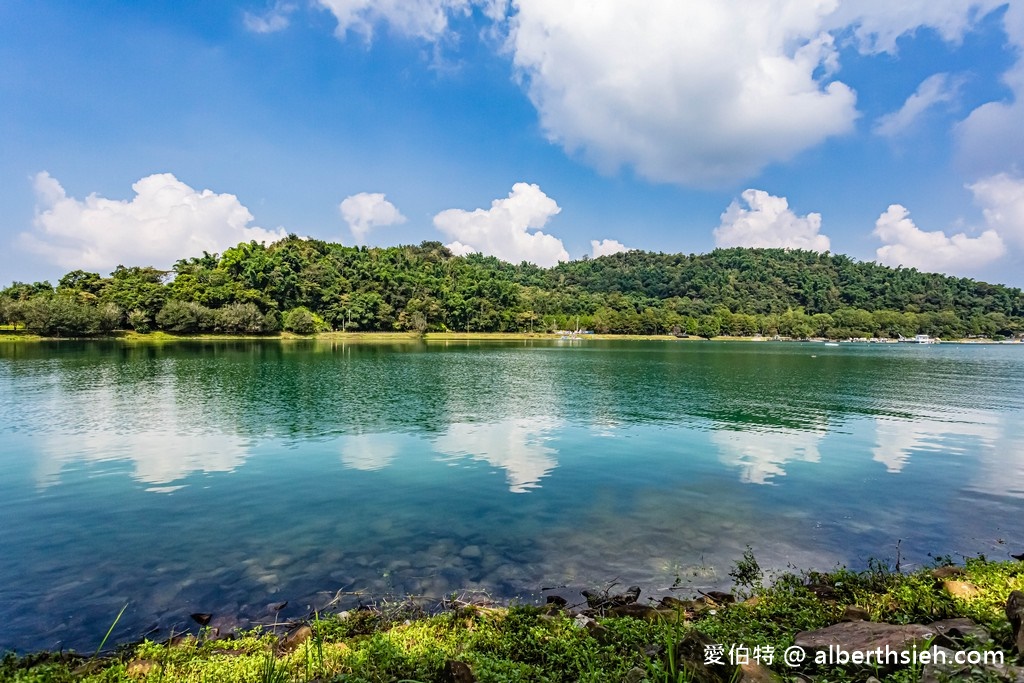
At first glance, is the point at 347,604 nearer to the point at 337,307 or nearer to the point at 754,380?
the point at 754,380

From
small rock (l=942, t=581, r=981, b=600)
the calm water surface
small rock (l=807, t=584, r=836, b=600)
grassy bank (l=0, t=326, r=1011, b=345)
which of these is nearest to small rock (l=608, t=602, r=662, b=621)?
the calm water surface

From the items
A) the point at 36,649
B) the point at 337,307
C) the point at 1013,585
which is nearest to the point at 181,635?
the point at 36,649

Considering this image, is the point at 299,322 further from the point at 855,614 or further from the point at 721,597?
the point at 855,614

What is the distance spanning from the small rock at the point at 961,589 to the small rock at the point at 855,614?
1558 mm

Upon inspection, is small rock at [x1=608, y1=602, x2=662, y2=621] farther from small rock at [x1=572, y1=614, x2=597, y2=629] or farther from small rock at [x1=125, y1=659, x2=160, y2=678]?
small rock at [x1=125, y1=659, x2=160, y2=678]

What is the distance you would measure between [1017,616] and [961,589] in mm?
2618

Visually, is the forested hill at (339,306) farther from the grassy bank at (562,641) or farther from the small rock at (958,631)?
the small rock at (958,631)

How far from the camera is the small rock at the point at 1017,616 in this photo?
513cm

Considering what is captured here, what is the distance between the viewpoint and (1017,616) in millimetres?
5535

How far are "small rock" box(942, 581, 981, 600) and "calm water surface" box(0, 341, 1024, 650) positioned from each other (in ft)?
8.15

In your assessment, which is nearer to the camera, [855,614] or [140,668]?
[140,668]

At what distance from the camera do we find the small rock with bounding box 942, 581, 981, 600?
24.6 feet

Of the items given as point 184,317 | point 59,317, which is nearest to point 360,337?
point 184,317

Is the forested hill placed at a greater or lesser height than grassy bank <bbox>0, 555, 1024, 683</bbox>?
Answer: greater
